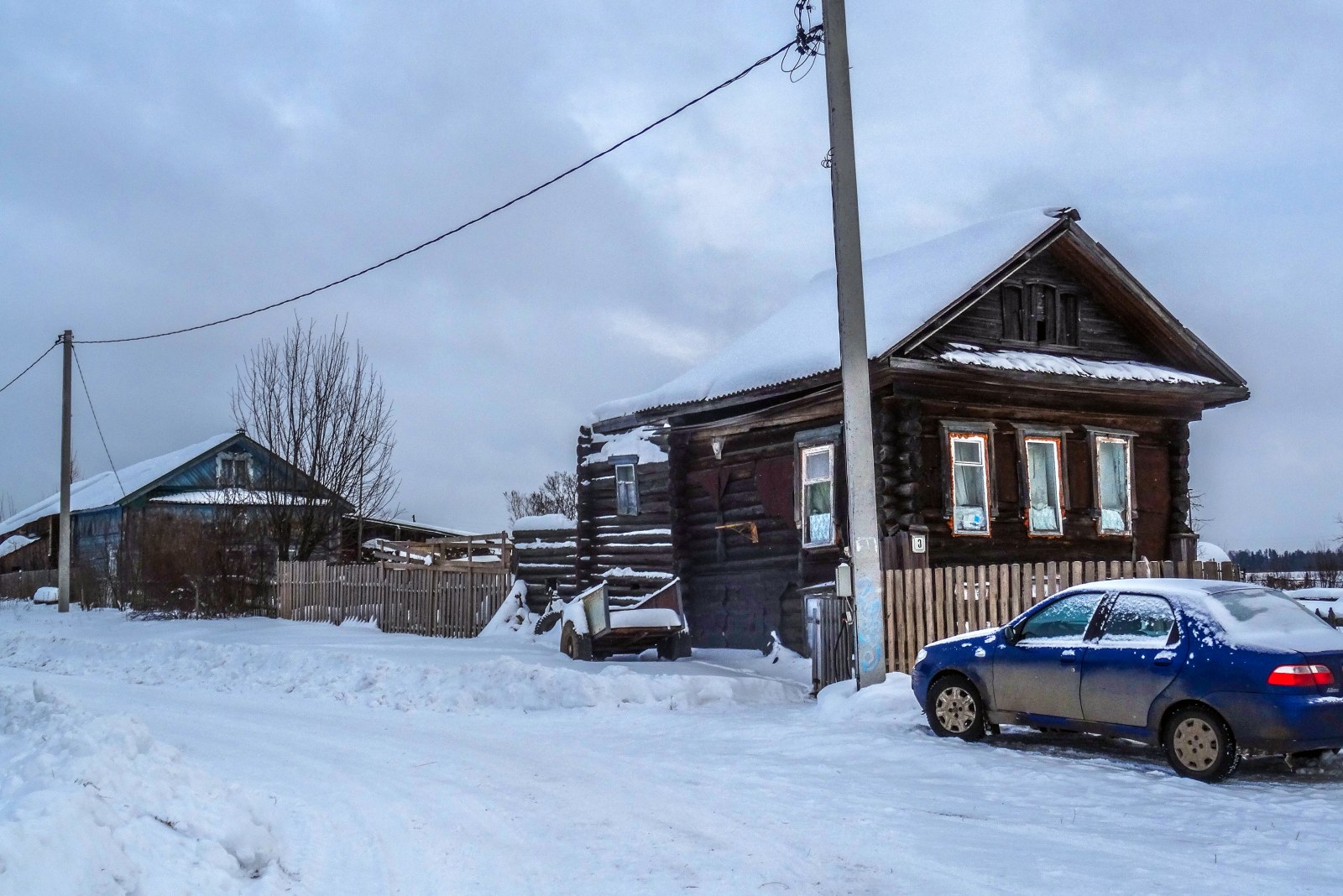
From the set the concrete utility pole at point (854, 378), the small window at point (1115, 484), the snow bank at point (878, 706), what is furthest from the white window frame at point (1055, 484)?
the snow bank at point (878, 706)

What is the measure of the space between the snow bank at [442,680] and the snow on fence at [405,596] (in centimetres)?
503

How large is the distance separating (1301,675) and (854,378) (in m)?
6.37

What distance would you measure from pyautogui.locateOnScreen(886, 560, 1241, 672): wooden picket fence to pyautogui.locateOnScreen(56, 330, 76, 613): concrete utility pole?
94.1 ft

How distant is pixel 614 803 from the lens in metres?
8.54

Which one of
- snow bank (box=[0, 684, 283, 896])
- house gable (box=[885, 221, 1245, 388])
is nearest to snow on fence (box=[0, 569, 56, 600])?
house gable (box=[885, 221, 1245, 388])

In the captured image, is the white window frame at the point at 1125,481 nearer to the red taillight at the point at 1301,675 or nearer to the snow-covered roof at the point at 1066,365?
the snow-covered roof at the point at 1066,365

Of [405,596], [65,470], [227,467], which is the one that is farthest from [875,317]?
[227,467]

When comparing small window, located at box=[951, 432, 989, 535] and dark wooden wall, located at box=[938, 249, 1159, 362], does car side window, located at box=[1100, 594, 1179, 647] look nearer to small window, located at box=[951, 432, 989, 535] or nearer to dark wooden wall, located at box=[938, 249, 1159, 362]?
small window, located at box=[951, 432, 989, 535]

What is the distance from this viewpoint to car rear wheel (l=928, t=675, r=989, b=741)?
11.5m

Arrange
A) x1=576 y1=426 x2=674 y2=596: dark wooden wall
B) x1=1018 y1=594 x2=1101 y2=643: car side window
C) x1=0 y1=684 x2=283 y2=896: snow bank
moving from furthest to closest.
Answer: x1=576 y1=426 x2=674 y2=596: dark wooden wall → x1=1018 y1=594 x2=1101 y2=643: car side window → x1=0 y1=684 x2=283 y2=896: snow bank

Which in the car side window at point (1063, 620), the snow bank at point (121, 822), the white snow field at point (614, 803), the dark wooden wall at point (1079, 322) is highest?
the dark wooden wall at point (1079, 322)

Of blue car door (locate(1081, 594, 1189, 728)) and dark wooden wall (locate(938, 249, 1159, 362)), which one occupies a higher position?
dark wooden wall (locate(938, 249, 1159, 362))

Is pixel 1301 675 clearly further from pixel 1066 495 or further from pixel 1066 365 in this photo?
pixel 1066 495

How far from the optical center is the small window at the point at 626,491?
2536cm
